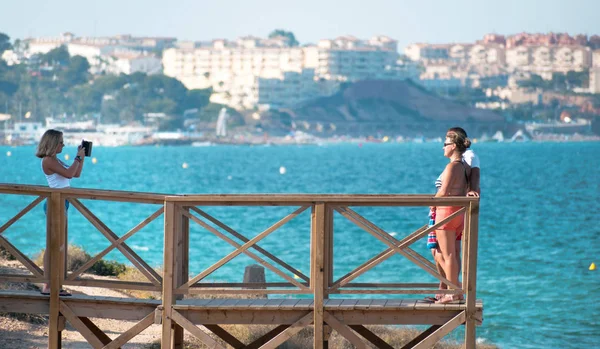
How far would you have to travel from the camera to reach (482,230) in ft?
125

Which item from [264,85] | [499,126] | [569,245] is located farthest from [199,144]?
[569,245]

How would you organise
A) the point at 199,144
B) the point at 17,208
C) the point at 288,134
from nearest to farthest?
1. the point at 17,208
2. the point at 199,144
3. the point at 288,134

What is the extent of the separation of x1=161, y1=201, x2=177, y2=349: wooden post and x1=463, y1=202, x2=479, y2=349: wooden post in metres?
2.08

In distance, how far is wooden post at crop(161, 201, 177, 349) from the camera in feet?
25.8

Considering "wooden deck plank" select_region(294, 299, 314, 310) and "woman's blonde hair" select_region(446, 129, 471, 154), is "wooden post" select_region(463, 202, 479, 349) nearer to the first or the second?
"woman's blonde hair" select_region(446, 129, 471, 154)

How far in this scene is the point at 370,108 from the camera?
18875cm

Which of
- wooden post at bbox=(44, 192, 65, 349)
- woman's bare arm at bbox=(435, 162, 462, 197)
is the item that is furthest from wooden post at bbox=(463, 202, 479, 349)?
wooden post at bbox=(44, 192, 65, 349)

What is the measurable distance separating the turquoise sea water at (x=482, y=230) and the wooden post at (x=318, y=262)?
9052mm

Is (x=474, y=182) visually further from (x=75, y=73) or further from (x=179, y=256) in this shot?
(x=75, y=73)

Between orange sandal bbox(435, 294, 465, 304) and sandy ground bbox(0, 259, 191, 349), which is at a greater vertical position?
orange sandal bbox(435, 294, 465, 304)

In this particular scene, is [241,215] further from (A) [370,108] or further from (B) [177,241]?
(A) [370,108]

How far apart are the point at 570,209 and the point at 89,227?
22.5m

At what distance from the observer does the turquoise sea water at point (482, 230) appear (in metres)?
20.3

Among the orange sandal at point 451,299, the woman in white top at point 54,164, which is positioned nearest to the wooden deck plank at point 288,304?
the orange sandal at point 451,299
